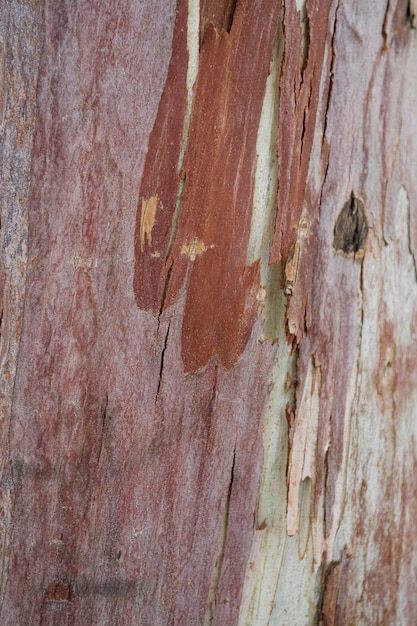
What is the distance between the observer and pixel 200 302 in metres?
0.74

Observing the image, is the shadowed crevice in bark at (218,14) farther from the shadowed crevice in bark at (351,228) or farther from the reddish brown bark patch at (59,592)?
the reddish brown bark patch at (59,592)

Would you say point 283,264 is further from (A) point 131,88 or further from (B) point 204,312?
(A) point 131,88

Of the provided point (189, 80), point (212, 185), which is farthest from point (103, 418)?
point (189, 80)

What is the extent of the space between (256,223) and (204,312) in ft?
0.44

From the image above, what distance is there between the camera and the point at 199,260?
0.74 metres

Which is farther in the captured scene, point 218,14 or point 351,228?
point 351,228

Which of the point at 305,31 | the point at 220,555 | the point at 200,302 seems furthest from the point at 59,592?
the point at 305,31

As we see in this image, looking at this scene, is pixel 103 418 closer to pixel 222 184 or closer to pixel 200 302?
pixel 200 302

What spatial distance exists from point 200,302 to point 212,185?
0.15 metres

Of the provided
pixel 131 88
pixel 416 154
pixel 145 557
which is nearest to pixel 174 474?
pixel 145 557

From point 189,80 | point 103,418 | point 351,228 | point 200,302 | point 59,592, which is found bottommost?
point 59,592

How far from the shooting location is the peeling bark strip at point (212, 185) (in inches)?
28.1

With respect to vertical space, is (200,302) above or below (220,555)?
above

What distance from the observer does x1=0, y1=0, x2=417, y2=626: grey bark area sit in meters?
0.68
